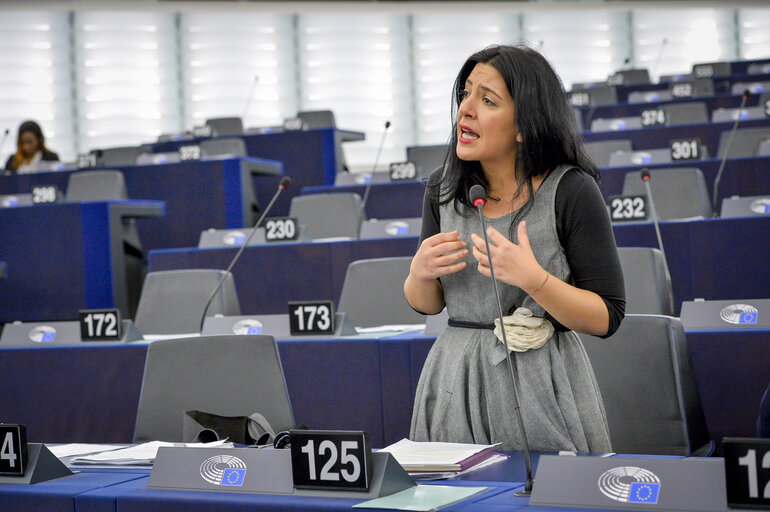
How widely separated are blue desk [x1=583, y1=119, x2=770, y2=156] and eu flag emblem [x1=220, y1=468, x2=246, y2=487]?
19.8ft

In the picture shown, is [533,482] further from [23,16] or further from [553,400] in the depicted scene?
[23,16]

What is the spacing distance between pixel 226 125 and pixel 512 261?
847 centimetres

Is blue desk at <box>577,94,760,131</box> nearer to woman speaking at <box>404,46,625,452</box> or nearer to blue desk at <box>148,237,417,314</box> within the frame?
blue desk at <box>148,237,417,314</box>

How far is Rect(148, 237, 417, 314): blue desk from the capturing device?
432 cm

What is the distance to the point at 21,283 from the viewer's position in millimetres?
5277

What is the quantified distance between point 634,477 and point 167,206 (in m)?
5.66

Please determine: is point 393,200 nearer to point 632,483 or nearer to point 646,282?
point 646,282

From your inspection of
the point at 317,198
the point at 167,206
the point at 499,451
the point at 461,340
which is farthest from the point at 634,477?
the point at 167,206

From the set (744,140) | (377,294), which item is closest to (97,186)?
(377,294)

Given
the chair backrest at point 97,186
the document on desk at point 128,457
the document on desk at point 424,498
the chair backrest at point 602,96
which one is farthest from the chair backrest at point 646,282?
the chair backrest at point 602,96

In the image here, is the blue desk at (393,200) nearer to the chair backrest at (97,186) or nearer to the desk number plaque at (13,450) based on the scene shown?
the chair backrest at (97,186)

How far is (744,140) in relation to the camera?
620cm

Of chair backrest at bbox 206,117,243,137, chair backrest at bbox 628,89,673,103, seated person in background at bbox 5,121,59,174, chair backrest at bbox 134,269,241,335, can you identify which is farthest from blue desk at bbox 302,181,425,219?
chair backrest at bbox 628,89,673,103

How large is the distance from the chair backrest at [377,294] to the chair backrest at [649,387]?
1194 mm
